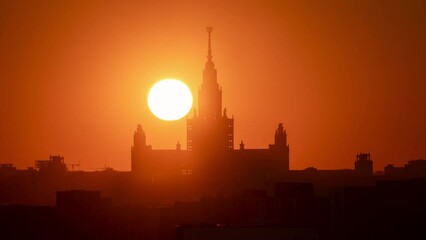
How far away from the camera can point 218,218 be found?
12825cm

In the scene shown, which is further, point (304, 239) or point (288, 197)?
point (288, 197)

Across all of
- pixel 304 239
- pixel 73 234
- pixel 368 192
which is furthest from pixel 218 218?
pixel 304 239

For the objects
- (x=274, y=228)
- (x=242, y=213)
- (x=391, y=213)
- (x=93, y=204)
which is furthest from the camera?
(x=93, y=204)

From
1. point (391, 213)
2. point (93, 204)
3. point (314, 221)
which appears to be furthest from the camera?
point (93, 204)

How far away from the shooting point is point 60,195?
137125 mm

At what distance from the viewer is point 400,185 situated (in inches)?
3989

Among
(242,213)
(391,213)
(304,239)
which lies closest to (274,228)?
(304,239)

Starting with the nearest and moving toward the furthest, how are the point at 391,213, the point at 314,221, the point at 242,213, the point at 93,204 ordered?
the point at 391,213 < the point at 314,221 < the point at 242,213 < the point at 93,204

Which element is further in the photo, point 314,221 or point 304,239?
point 314,221

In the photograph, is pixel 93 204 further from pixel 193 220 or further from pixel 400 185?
pixel 400 185

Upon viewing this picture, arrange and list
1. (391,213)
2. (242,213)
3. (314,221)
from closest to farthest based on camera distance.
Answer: (391,213)
(314,221)
(242,213)

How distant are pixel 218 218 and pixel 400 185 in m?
29.7

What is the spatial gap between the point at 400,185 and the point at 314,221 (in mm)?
10829

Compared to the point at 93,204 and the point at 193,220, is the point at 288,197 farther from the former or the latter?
the point at 93,204
